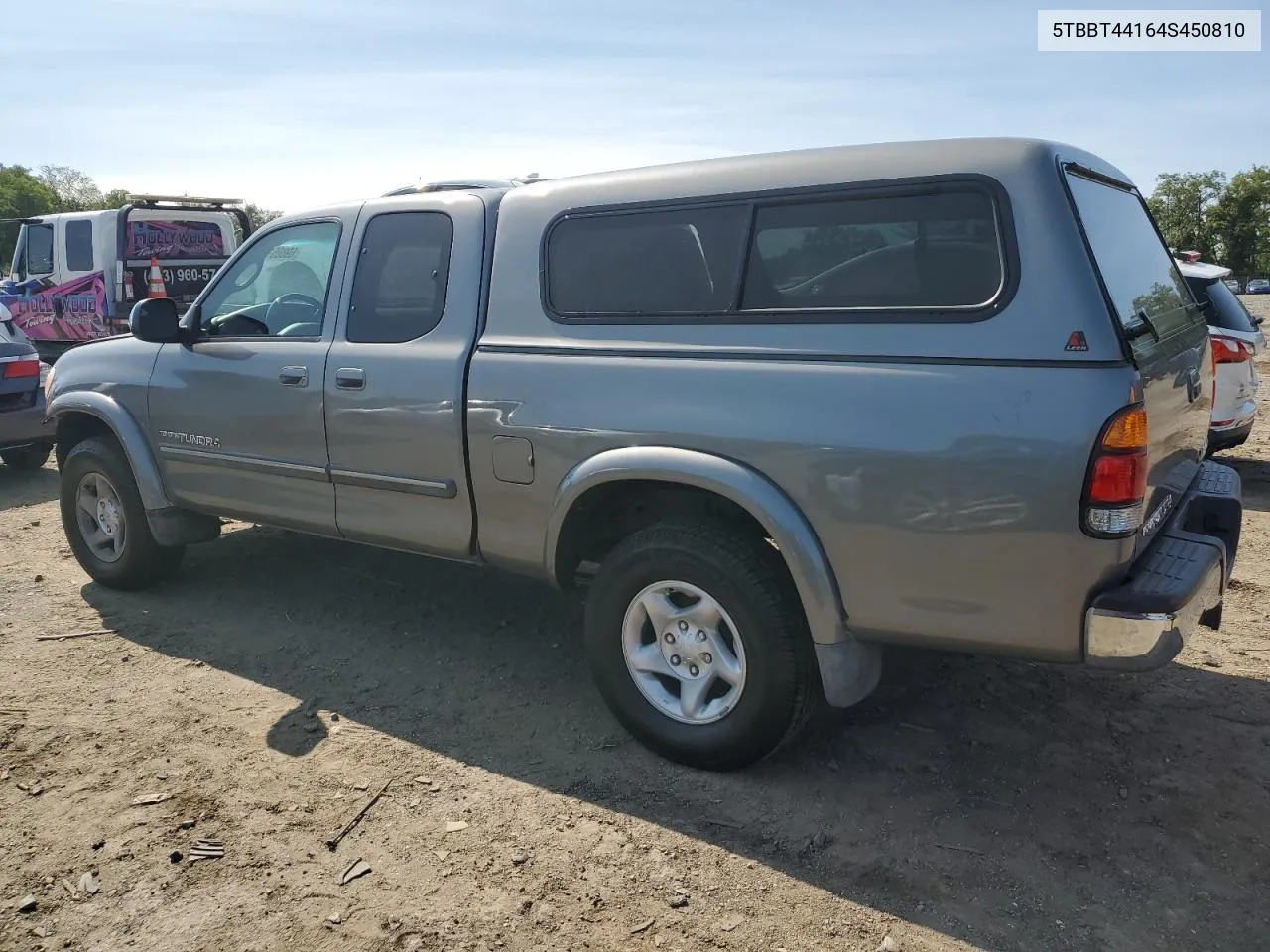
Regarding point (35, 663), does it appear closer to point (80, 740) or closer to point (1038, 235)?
point (80, 740)

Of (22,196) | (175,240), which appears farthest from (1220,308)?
(22,196)

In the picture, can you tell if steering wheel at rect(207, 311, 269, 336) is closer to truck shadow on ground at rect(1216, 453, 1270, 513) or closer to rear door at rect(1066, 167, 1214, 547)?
rear door at rect(1066, 167, 1214, 547)

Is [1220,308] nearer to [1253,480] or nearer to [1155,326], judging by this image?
[1253,480]

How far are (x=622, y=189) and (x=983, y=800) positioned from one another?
7.68 feet

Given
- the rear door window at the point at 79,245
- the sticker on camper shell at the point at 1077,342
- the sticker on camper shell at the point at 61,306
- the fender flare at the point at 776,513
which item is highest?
the rear door window at the point at 79,245

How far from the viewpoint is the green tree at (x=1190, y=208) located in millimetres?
61062

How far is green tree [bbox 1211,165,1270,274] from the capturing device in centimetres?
5994

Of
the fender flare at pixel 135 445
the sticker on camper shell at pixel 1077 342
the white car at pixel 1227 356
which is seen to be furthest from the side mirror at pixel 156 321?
Answer: the white car at pixel 1227 356

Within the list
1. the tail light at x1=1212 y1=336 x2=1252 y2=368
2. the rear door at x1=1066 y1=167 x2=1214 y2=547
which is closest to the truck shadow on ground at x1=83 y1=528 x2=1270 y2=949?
the rear door at x1=1066 y1=167 x2=1214 y2=547

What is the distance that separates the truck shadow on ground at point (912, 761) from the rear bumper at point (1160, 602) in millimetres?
610

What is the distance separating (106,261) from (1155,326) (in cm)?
1313

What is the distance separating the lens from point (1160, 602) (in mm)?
2617

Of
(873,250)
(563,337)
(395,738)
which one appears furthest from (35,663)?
(873,250)

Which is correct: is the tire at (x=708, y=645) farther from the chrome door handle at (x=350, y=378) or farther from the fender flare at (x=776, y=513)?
the chrome door handle at (x=350, y=378)
